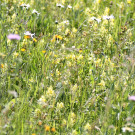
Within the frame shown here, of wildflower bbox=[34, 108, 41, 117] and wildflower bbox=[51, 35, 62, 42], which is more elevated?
wildflower bbox=[51, 35, 62, 42]

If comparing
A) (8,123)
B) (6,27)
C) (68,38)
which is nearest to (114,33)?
(68,38)

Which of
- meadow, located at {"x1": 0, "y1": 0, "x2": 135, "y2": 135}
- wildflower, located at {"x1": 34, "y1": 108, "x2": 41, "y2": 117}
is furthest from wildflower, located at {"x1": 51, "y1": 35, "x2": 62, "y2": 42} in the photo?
wildflower, located at {"x1": 34, "y1": 108, "x2": 41, "y2": 117}

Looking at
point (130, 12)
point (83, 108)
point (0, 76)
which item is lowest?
point (83, 108)

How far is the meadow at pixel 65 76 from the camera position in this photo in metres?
2.32

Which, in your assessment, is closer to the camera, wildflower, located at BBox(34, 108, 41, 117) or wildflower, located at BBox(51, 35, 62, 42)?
wildflower, located at BBox(34, 108, 41, 117)

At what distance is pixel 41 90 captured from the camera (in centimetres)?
276

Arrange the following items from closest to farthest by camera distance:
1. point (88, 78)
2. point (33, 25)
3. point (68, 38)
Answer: point (88, 78), point (68, 38), point (33, 25)

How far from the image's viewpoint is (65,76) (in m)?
2.83

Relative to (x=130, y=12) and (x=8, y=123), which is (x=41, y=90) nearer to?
(x=8, y=123)

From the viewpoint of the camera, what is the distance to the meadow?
2.32 m

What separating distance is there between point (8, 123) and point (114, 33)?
2290mm

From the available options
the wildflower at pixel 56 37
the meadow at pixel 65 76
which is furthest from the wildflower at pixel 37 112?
the wildflower at pixel 56 37

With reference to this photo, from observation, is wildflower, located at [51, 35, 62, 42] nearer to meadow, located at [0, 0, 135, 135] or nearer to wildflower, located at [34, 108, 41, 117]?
meadow, located at [0, 0, 135, 135]

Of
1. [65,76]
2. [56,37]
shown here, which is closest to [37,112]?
[65,76]
